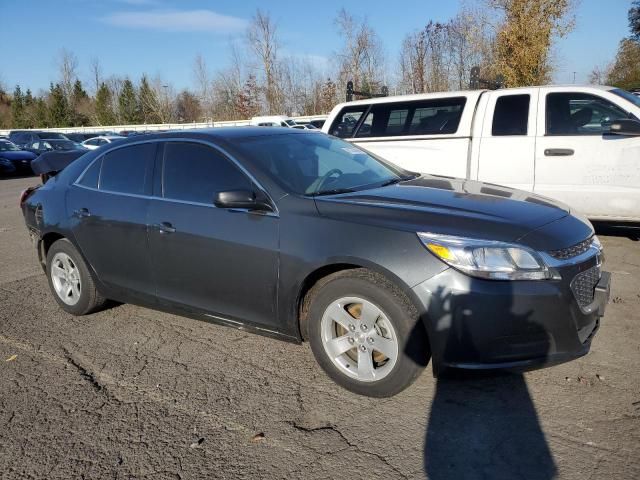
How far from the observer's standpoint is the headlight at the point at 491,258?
2723 mm

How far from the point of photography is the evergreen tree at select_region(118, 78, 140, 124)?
6975cm

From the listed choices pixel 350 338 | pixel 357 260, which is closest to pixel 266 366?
pixel 350 338

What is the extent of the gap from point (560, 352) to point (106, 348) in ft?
10.3

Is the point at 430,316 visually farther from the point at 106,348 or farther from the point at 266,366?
the point at 106,348

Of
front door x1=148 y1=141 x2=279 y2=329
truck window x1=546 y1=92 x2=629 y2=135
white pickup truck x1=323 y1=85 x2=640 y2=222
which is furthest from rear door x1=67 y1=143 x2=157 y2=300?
truck window x1=546 y1=92 x2=629 y2=135

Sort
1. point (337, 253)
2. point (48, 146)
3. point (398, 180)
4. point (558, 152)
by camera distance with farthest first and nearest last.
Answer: point (48, 146) < point (558, 152) < point (398, 180) < point (337, 253)

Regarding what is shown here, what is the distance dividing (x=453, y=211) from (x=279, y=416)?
5.09 ft

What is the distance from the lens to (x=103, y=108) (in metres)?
70.3

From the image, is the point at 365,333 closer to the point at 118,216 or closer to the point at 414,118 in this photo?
the point at 118,216

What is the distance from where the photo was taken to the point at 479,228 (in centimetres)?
287

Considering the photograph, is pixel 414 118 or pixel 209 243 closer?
pixel 209 243

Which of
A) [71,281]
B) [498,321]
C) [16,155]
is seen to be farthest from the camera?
[16,155]

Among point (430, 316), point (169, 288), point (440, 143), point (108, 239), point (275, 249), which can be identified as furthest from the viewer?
point (440, 143)

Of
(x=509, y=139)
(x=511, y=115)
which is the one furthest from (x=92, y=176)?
(x=511, y=115)
